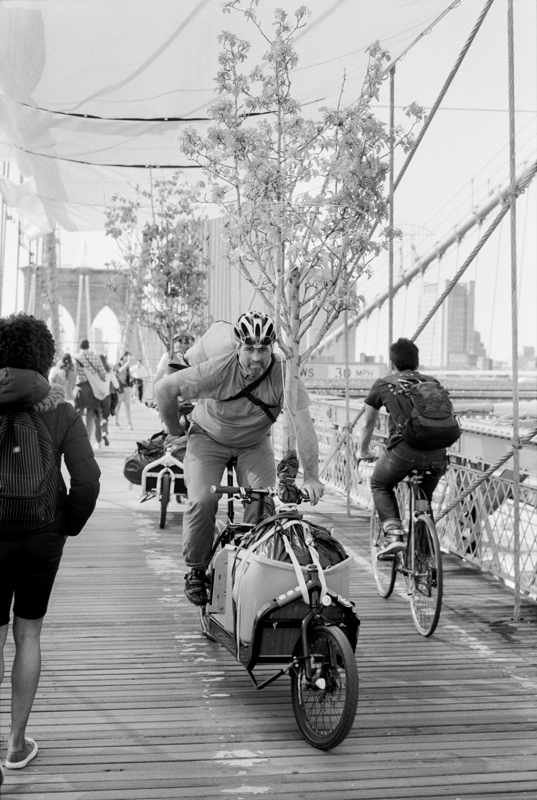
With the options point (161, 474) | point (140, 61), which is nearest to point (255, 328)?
point (140, 61)

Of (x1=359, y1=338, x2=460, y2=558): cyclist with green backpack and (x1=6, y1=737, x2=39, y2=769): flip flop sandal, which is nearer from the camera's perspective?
(x1=6, y1=737, x2=39, y2=769): flip flop sandal

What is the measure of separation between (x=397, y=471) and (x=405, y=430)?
0.30 meters

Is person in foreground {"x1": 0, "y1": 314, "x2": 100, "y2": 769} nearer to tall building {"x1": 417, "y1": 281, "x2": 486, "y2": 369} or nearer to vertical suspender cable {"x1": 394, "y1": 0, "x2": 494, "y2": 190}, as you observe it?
vertical suspender cable {"x1": 394, "y1": 0, "x2": 494, "y2": 190}

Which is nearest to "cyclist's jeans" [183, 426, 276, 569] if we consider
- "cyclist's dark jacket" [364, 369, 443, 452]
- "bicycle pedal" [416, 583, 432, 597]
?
"cyclist's dark jacket" [364, 369, 443, 452]

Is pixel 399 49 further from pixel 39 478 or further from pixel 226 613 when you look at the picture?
pixel 39 478

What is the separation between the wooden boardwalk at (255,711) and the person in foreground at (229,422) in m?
0.61

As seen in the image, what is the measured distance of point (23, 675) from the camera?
Answer: 326 cm

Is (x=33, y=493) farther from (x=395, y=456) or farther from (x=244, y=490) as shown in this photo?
(x=395, y=456)

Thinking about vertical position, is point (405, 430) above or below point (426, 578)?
above

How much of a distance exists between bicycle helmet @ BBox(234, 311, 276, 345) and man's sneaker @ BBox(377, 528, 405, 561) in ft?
5.32

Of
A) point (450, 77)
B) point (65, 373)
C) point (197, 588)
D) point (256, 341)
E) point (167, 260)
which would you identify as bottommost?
point (197, 588)

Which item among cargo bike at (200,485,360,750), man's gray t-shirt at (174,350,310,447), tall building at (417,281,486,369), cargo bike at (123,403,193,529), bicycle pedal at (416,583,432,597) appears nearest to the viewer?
cargo bike at (200,485,360,750)

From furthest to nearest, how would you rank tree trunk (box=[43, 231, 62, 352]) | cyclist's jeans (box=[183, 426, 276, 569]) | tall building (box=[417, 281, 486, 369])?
tree trunk (box=[43, 231, 62, 352])
tall building (box=[417, 281, 486, 369])
cyclist's jeans (box=[183, 426, 276, 569])

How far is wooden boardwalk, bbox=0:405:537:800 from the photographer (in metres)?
3.17
